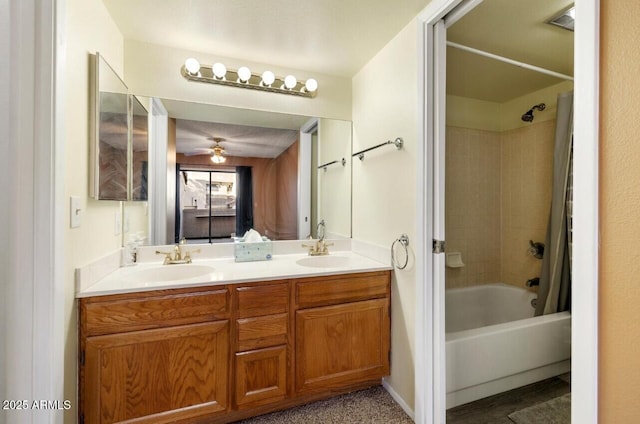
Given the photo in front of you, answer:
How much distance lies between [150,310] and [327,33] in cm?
182

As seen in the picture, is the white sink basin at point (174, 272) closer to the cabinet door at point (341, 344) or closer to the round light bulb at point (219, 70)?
the cabinet door at point (341, 344)

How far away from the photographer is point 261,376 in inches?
60.4

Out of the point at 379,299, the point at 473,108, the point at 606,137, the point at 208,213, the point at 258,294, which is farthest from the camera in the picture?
the point at 473,108

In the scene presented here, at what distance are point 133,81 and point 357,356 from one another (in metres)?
2.25

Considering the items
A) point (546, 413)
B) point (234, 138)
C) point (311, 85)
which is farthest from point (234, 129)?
point (546, 413)

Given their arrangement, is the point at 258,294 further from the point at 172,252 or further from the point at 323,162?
the point at 323,162

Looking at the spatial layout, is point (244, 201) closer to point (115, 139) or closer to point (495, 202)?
point (115, 139)

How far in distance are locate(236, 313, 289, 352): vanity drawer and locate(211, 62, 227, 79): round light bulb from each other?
1.60m

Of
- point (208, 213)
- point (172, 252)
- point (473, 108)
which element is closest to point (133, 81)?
point (208, 213)

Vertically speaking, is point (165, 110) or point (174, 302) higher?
point (165, 110)

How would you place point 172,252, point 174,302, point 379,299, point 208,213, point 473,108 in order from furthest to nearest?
point 473,108 → point 208,213 → point 172,252 → point 379,299 → point 174,302

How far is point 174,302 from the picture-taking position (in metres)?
1.38

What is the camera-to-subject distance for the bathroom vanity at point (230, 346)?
1.29 meters

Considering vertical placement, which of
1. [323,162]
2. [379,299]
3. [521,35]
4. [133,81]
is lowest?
[379,299]
